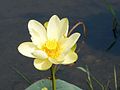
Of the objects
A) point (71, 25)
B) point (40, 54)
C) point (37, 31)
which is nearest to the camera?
point (40, 54)

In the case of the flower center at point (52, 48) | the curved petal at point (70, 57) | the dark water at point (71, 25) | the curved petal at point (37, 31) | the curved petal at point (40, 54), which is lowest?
the dark water at point (71, 25)

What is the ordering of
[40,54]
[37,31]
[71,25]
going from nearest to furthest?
[40,54], [37,31], [71,25]

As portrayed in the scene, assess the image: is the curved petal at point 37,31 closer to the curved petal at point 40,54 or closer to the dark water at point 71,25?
the curved petal at point 40,54

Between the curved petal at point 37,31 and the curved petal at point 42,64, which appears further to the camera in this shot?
the curved petal at point 37,31

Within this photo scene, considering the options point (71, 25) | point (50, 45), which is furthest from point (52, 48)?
point (71, 25)

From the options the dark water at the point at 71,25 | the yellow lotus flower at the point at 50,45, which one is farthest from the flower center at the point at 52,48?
the dark water at the point at 71,25

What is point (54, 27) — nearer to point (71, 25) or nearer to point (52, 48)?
point (52, 48)

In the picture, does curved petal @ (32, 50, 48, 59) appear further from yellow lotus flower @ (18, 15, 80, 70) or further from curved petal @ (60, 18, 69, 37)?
curved petal @ (60, 18, 69, 37)

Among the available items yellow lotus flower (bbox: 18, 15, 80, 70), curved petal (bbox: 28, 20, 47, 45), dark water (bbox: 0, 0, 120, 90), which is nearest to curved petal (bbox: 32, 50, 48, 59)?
yellow lotus flower (bbox: 18, 15, 80, 70)
